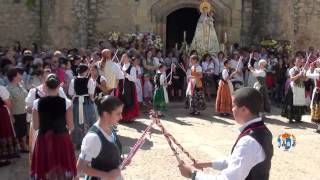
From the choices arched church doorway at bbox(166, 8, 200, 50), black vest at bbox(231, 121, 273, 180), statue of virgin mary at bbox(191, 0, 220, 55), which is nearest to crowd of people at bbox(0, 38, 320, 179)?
statue of virgin mary at bbox(191, 0, 220, 55)

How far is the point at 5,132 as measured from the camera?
305 inches

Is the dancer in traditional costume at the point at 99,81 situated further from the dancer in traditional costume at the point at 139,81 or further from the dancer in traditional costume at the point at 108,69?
the dancer in traditional costume at the point at 139,81

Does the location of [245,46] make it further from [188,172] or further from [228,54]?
[188,172]

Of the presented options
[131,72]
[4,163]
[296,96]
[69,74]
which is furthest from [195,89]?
[4,163]

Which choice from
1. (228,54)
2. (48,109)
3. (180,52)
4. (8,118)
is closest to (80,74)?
(8,118)

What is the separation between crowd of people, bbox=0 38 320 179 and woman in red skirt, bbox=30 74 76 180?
0.01 metres

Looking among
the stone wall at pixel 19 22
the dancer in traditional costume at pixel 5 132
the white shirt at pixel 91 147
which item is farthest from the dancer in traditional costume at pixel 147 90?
the white shirt at pixel 91 147

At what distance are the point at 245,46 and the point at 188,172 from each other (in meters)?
15.2

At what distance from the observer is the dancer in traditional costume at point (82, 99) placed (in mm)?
8633

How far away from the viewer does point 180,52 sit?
52.1ft

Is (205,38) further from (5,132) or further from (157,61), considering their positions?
(5,132)

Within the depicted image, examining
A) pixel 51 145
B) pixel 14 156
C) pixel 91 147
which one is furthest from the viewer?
pixel 14 156

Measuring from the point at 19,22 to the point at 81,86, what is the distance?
31.0ft

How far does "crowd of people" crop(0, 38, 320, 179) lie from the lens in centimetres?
448
